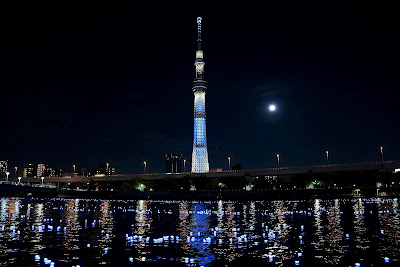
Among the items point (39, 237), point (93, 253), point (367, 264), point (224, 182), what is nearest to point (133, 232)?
point (39, 237)

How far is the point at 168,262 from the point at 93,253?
512cm

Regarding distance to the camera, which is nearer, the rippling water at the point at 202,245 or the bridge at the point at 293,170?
the rippling water at the point at 202,245

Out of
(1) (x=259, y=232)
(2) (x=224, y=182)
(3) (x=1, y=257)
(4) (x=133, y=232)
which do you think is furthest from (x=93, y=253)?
(2) (x=224, y=182)

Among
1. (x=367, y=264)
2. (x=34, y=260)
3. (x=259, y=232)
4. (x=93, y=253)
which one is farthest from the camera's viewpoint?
(x=259, y=232)

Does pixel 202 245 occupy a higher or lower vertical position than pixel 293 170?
lower

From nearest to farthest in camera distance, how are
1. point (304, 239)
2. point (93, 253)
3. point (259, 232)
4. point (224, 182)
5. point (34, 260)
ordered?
point (34, 260) < point (93, 253) < point (304, 239) < point (259, 232) < point (224, 182)

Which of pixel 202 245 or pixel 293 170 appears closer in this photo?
pixel 202 245

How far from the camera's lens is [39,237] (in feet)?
93.2

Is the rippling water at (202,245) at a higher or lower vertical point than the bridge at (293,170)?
lower

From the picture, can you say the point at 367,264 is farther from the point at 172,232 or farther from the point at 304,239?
the point at 172,232

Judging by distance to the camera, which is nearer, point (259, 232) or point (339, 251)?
point (339, 251)

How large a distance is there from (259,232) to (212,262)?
40.1ft

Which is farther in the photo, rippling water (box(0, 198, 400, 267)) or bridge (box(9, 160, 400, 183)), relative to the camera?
bridge (box(9, 160, 400, 183))

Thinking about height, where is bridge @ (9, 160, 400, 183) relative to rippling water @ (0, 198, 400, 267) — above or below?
above
